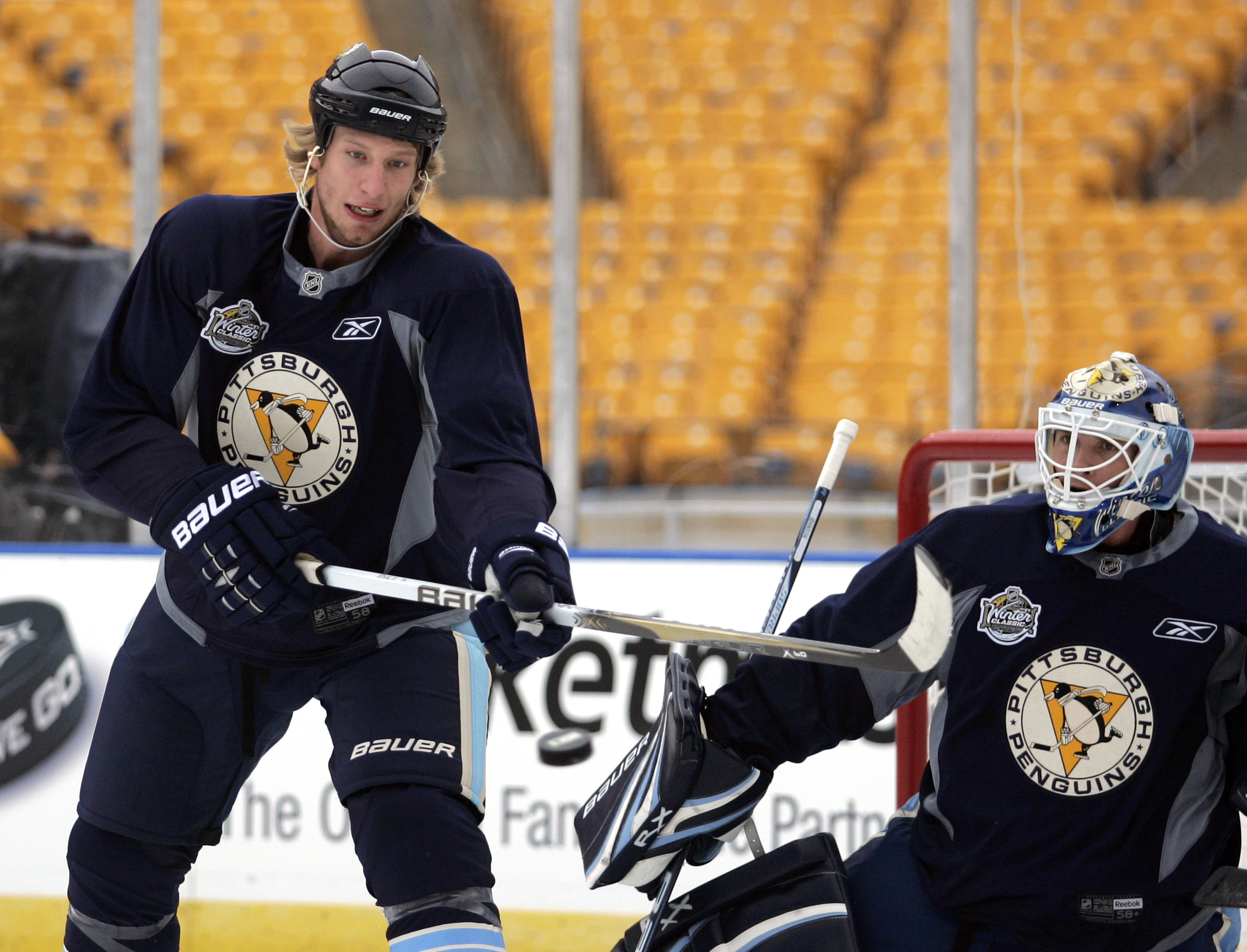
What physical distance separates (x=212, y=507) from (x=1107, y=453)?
1.08 m

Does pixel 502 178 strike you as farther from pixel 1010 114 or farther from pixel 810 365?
pixel 1010 114

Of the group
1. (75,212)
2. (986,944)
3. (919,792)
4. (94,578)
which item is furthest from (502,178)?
(986,944)

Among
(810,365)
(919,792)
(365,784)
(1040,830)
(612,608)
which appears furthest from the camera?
(810,365)

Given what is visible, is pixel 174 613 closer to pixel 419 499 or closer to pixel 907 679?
pixel 419 499

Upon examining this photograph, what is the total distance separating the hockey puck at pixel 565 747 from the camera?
2.92 meters

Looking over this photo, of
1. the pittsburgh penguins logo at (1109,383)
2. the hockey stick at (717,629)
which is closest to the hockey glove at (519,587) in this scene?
the hockey stick at (717,629)

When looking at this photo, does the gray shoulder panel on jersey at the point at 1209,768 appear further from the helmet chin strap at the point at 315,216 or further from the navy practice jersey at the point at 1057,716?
the helmet chin strap at the point at 315,216

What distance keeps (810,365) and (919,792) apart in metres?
1.81

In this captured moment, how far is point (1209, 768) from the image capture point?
5.68 ft

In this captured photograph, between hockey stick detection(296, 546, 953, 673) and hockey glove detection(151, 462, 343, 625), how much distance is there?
3 cm

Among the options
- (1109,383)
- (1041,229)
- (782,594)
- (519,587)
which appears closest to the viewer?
Answer: (519,587)

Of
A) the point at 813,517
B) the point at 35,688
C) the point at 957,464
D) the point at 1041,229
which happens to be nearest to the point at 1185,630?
the point at 813,517

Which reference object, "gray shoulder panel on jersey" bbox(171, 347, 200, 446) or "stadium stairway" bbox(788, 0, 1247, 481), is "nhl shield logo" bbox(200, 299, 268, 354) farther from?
"stadium stairway" bbox(788, 0, 1247, 481)

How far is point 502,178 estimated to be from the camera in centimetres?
338
